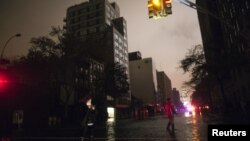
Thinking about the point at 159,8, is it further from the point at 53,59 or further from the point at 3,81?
the point at 53,59

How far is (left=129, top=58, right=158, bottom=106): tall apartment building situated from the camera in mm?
148750

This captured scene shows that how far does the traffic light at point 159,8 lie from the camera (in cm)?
1025

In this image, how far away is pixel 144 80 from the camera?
152 metres

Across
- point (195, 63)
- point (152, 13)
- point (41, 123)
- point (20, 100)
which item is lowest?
point (41, 123)

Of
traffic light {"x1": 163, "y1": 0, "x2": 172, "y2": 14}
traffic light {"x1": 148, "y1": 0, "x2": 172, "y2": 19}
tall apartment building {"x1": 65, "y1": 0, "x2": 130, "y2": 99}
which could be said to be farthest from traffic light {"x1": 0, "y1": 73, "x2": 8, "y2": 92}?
tall apartment building {"x1": 65, "y1": 0, "x2": 130, "y2": 99}

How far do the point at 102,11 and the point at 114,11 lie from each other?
13636 millimetres

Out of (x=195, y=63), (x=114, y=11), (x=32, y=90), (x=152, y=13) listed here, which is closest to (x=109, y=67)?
(x=195, y=63)

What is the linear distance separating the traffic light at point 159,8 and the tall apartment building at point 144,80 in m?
139

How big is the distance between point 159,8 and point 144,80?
468 ft

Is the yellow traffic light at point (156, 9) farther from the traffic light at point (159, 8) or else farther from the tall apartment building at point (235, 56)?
the tall apartment building at point (235, 56)

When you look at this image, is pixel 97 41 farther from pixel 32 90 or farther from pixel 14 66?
pixel 14 66

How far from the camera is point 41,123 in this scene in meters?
33.1

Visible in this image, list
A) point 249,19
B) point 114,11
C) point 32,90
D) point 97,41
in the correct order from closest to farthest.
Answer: point 249,19 → point 32,90 → point 97,41 → point 114,11

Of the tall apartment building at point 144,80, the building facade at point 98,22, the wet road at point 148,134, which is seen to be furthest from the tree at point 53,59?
the tall apartment building at point 144,80
